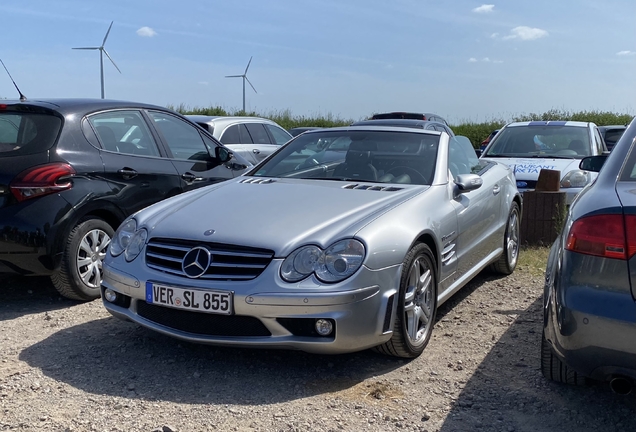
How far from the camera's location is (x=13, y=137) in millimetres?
5250

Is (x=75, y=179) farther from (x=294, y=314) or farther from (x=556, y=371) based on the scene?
(x=556, y=371)

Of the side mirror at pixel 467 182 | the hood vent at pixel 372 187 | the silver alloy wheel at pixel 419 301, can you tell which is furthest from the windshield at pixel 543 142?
the silver alloy wheel at pixel 419 301

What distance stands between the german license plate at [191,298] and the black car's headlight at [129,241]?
1.07 feet

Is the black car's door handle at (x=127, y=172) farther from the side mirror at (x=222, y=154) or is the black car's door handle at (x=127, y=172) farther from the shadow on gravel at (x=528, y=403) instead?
the shadow on gravel at (x=528, y=403)

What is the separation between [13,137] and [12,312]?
132 cm

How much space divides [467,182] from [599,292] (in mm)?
2138

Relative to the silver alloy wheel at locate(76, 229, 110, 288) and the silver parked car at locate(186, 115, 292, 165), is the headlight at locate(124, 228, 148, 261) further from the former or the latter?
the silver parked car at locate(186, 115, 292, 165)

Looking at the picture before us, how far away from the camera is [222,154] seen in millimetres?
6535

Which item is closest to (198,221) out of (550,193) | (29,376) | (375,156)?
(29,376)

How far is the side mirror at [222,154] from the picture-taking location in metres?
6.54

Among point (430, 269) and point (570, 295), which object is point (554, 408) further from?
point (430, 269)

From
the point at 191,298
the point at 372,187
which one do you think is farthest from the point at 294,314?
the point at 372,187

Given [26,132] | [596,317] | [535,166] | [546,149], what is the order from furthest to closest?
1. [546,149]
2. [535,166]
3. [26,132]
4. [596,317]

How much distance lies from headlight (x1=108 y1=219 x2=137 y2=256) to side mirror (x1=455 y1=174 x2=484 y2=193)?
2.24 m
